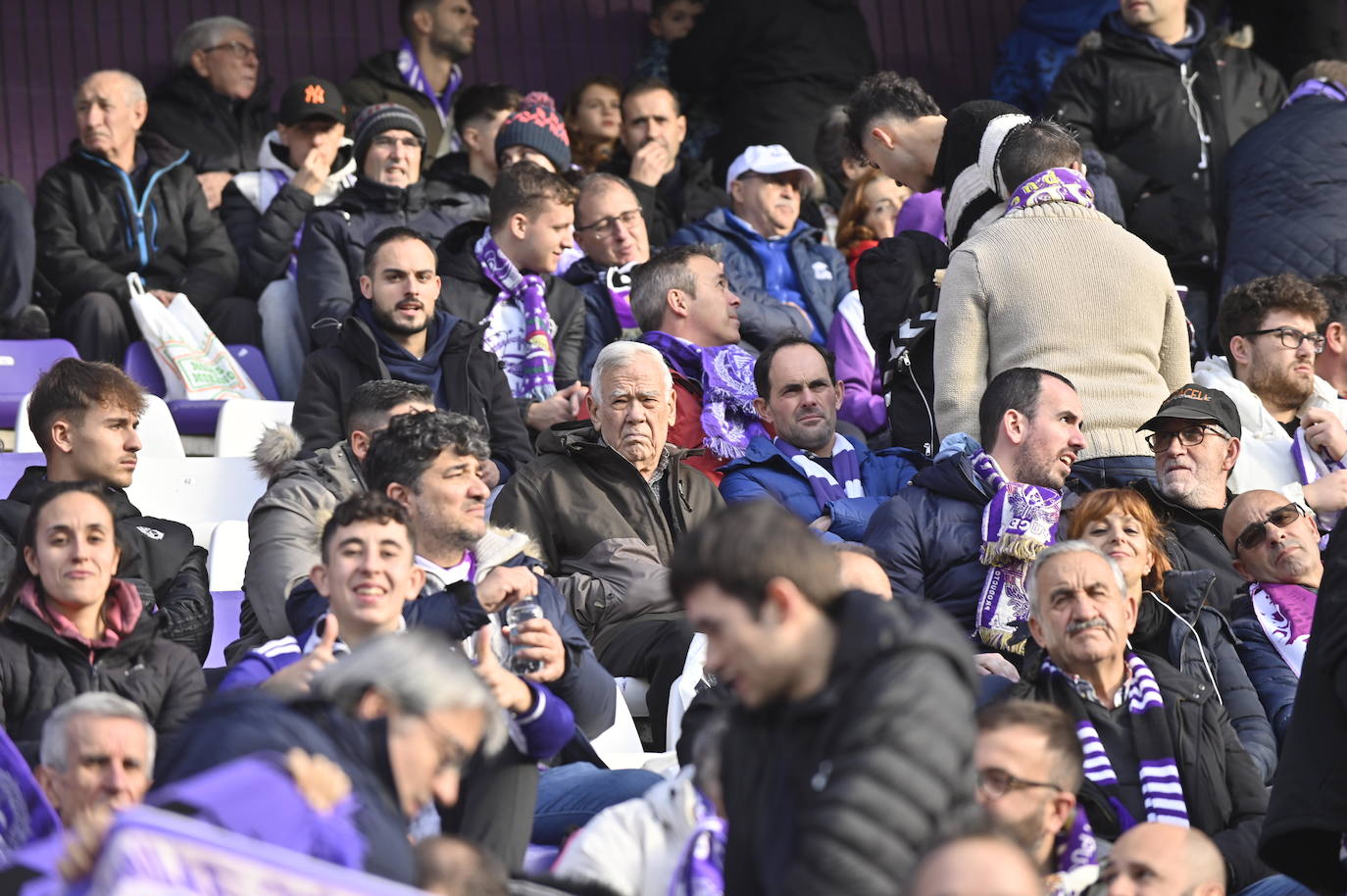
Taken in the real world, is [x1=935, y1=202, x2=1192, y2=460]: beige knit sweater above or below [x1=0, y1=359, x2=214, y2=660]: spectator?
above

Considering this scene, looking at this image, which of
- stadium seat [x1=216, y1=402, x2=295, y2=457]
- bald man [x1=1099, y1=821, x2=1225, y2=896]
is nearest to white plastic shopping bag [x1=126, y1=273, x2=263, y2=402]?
stadium seat [x1=216, y1=402, x2=295, y2=457]

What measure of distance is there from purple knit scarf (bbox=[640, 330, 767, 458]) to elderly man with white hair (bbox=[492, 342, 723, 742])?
42cm

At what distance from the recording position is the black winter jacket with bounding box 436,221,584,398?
23.0 feet

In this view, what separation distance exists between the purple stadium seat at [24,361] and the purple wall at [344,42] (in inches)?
105

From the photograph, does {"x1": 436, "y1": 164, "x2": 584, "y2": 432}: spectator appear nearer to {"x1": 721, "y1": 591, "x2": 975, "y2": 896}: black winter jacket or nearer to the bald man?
the bald man

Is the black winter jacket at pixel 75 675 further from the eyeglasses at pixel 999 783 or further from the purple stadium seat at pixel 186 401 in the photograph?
the purple stadium seat at pixel 186 401

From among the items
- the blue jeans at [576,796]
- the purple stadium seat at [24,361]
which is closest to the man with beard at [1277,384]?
the blue jeans at [576,796]

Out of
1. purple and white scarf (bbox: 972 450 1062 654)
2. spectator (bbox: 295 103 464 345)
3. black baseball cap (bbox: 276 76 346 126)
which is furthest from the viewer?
black baseball cap (bbox: 276 76 346 126)

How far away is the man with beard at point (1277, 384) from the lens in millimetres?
5992

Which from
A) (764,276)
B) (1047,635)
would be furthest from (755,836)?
(764,276)

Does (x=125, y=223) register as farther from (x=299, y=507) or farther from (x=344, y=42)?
(x=299, y=507)

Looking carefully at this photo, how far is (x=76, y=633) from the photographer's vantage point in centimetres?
436

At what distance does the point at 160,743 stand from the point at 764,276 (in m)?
3.97

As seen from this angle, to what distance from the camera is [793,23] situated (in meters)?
9.02
